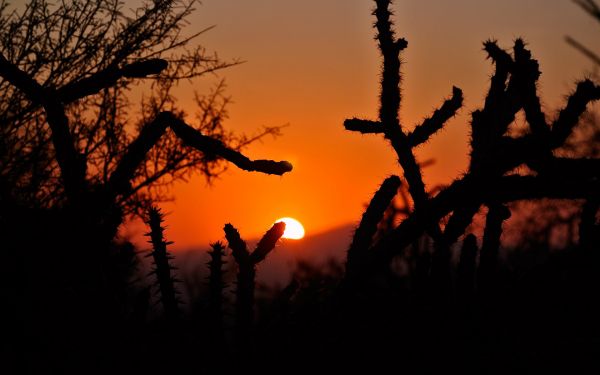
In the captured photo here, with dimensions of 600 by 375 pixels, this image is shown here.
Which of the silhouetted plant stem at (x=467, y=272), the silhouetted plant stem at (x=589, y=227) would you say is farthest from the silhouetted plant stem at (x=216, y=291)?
the silhouetted plant stem at (x=589, y=227)

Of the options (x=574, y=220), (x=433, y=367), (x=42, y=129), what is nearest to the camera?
(x=433, y=367)

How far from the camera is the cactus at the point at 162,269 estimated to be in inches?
42.5

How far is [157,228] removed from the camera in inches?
45.4

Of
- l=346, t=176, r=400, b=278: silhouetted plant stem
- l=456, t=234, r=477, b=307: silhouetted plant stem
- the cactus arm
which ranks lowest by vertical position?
l=456, t=234, r=477, b=307: silhouetted plant stem

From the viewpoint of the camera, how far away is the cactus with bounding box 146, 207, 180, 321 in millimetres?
1080

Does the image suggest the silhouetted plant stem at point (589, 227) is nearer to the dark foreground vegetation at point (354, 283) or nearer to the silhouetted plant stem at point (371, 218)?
the dark foreground vegetation at point (354, 283)

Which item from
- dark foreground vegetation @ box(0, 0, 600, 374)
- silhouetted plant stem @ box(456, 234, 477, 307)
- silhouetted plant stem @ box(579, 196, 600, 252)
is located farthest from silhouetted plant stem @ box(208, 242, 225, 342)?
silhouetted plant stem @ box(579, 196, 600, 252)

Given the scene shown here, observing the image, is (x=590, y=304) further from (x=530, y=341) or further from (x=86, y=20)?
(x=86, y=20)

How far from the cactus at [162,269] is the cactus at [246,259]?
121 mm

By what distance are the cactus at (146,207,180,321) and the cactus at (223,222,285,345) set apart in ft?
0.40

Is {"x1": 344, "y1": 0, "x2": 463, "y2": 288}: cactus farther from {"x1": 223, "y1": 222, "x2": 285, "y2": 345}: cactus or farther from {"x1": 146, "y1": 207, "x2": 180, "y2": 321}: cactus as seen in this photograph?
{"x1": 146, "y1": 207, "x2": 180, "y2": 321}: cactus

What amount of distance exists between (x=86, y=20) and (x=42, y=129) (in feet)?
3.95

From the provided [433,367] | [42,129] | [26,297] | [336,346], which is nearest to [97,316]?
[26,297]

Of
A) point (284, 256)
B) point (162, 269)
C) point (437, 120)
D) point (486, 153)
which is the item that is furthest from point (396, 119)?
point (284, 256)
